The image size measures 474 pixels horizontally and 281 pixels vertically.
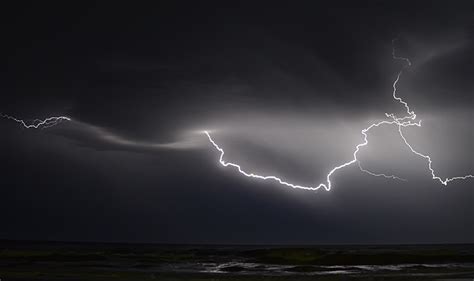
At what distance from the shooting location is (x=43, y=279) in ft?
68.0

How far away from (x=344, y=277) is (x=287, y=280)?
3032mm

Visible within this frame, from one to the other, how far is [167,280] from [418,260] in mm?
22133

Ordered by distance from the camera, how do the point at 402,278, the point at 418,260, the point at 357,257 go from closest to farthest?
1. the point at 402,278
2. the point at 418,260
3. the point at 357,257

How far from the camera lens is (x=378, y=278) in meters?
22.2

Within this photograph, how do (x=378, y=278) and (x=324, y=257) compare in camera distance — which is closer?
(x=378, y=278)

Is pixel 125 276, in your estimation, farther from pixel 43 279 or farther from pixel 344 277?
pixel 344 277

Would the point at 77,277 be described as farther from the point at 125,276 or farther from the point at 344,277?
the point at 344,277

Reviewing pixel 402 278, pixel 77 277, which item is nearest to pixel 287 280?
pixel 402 278

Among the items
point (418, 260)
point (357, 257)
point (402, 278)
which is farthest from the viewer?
point (357, 257)

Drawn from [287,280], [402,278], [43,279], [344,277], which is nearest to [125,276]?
[43,279]

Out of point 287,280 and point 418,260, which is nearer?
point 287,280

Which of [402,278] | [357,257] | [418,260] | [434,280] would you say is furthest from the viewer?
[357,257]

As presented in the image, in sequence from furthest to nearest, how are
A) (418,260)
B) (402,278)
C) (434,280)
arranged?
(418,260) < (402,278) < (434,280)

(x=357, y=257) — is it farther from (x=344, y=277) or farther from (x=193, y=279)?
(x=193, y=279)
